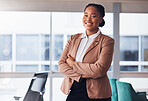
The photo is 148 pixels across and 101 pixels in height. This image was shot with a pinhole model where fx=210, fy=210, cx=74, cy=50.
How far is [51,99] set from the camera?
13.1 ft

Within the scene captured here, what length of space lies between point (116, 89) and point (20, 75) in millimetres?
1851

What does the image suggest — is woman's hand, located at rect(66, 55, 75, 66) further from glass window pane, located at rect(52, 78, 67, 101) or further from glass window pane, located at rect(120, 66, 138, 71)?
glass window pane, located at rect(120, 66, 138, 71)

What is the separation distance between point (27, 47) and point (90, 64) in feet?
7.90

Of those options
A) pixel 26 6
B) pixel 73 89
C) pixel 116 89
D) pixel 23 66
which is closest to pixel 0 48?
pixel 23 66

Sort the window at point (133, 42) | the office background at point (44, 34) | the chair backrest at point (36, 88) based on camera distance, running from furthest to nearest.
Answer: the window at point (133, 42)
the office background at point (44, 34)
the chair backrest at point (36, 88)

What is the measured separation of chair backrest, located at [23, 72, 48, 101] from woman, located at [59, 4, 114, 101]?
51.5 inches

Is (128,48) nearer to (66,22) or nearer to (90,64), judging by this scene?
(66,22)

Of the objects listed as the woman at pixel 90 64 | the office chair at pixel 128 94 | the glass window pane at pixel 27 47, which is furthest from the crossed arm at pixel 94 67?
the glass window pane at pixel 27 47

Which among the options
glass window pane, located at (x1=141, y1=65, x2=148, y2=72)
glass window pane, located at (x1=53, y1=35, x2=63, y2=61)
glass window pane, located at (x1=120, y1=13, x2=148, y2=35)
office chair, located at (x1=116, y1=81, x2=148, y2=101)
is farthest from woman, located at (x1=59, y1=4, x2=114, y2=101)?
glass window pane, located at (x1=141, y1=65, x2=148, y2=72)

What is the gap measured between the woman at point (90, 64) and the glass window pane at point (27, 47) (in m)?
2.20

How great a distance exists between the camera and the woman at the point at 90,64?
177cm

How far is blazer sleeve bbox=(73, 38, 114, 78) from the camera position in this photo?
5.84 feet

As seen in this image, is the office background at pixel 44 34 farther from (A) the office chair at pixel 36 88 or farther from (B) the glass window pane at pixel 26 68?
(A) the office chair at pixel 36 88

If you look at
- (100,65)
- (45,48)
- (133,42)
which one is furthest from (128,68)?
(100,65)
